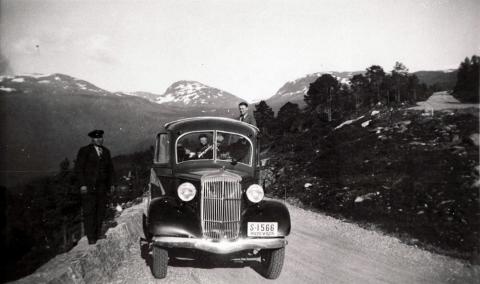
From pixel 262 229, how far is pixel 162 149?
277 centimetres

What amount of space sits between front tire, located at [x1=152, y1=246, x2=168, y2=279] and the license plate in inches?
50.9

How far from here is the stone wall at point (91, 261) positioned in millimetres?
3951

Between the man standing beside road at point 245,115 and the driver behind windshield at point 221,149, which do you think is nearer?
the driver behind windshield at point 221,149

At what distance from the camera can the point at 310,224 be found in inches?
435

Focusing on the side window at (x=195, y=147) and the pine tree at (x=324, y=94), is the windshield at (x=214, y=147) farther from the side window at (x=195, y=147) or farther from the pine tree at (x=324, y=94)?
the pine tree at (x=324, y=94)

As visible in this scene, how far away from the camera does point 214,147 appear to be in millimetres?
6492

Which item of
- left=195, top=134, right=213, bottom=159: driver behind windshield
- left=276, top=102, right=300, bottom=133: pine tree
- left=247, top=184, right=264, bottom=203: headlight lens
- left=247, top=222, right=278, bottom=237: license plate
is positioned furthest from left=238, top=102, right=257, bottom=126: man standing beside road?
left=276, top=102, right=300, bottom=133: pine tree

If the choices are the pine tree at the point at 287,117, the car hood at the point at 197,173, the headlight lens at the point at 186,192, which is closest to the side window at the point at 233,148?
the car hood at the point at 197,173

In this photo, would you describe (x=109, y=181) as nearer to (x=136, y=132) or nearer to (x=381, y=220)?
(x=381, y=220)

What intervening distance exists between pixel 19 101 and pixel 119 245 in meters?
74.5

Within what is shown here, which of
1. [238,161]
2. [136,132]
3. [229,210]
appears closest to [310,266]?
[229,210]

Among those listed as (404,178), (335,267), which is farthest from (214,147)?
(404,178)

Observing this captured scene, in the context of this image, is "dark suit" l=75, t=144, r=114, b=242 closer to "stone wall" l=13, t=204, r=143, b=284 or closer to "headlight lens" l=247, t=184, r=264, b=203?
"stone wall" l=13, t=204, r=143, b=284

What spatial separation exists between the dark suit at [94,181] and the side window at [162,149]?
0.98 meters
